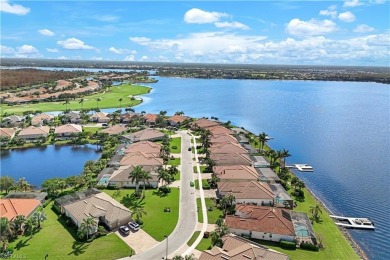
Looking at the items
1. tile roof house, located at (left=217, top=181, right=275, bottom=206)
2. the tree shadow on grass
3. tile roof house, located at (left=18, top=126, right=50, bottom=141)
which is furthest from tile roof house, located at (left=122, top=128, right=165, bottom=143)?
the tree shadow on grass

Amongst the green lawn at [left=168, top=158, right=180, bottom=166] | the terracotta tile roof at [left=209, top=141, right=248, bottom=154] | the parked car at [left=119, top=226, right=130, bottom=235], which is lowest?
the parked car at [left=119, top=226, right=130, bottom=235]

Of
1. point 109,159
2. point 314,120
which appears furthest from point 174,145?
point 314,120

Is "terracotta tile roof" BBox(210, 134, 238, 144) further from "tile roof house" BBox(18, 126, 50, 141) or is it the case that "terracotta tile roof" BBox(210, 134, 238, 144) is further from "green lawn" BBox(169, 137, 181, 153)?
"tile roof house" BBox(18, 126, 50, 141)

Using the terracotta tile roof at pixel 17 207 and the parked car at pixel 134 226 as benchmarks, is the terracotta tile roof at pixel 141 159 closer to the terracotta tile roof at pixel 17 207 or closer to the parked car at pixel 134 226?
the terracotta tile roof at pixel 17 207

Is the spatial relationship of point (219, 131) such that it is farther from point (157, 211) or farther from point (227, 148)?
point (157, 211)

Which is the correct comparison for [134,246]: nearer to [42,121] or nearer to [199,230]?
[199,230]

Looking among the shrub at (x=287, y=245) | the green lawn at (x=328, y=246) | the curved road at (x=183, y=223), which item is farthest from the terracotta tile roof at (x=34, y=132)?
the shrub at (x=287, y=245)
